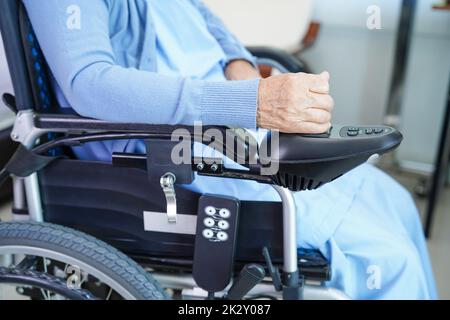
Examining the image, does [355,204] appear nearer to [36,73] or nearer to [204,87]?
[204,87]

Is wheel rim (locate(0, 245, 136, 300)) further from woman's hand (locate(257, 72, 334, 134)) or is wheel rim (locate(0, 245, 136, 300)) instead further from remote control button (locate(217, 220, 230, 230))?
woman's hand (locate(257, 72, 334, 134))

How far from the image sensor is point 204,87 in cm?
69

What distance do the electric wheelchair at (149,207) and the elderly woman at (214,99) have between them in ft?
0.10

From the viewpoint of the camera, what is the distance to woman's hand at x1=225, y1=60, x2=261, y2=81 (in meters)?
1.09

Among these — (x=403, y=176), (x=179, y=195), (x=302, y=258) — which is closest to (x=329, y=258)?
(x=302, y=258)

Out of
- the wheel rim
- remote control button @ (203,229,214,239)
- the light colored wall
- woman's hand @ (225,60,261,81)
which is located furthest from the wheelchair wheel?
the light colored wall

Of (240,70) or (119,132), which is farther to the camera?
(240,70)

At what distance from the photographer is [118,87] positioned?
69 centimetres

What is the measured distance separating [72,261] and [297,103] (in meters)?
0.43

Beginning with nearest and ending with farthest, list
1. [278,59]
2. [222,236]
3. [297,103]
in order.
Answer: [297,103]
[222,236]
[278,59]

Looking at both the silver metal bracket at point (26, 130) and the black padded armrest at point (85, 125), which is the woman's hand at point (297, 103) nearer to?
the black padded armrest at point (85, 125)

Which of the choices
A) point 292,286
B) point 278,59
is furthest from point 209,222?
point 278,59

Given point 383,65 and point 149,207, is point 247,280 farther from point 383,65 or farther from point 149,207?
point 383,65

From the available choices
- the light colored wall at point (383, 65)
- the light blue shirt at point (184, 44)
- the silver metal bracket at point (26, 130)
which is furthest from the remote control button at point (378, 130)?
the light colored wall at point (383, 65)
